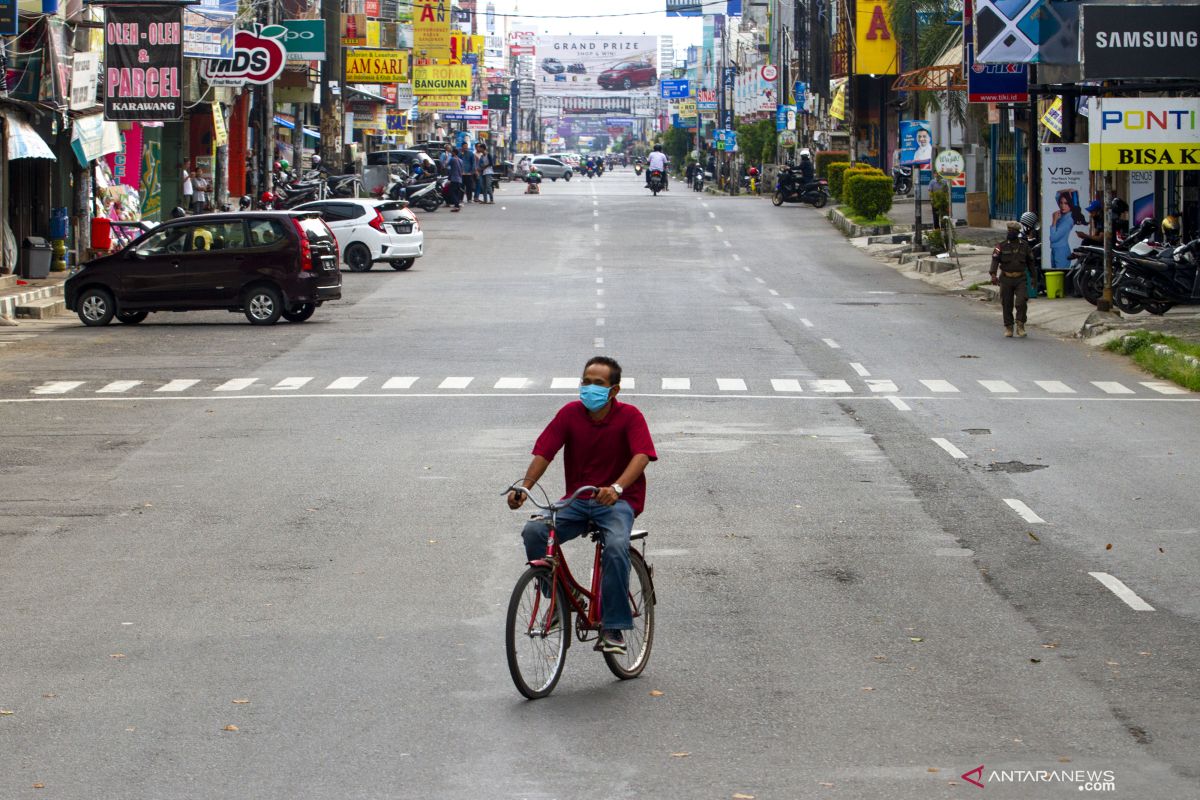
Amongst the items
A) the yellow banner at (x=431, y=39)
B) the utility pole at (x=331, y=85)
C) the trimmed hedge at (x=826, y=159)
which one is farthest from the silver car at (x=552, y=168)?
the trimmed hedge at (x=826, y=159)

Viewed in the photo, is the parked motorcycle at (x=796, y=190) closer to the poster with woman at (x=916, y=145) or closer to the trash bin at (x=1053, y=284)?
the poster with woman at (x=916, y=145)

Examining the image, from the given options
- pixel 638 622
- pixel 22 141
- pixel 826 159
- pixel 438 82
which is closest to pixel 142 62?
pixel 22 141

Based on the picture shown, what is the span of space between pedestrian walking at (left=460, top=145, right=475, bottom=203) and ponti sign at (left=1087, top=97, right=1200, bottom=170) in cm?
3871

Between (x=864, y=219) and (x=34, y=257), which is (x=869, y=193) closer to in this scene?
(x=864, y=219)

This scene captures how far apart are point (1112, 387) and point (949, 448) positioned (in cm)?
578

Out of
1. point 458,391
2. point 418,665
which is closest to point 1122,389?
point 458,391

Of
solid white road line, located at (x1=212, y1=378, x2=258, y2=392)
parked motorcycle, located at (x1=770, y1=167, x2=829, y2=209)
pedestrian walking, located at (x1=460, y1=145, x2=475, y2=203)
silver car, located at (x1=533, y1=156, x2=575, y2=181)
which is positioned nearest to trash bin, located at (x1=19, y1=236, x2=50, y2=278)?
solid white road line, located at (x1=212, y1=378, x2=258, y2=392)

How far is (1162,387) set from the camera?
821 inches

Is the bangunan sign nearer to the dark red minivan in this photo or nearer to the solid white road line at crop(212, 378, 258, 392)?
the dark red minivan

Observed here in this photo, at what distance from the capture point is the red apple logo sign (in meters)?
40.7

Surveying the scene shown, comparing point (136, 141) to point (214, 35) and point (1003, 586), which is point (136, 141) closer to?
point (214, 35)

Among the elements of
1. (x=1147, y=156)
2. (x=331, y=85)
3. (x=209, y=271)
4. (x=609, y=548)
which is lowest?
(x=609, y=548)

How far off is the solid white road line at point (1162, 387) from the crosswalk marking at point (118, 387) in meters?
12.0

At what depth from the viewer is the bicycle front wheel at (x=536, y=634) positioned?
7.74m
